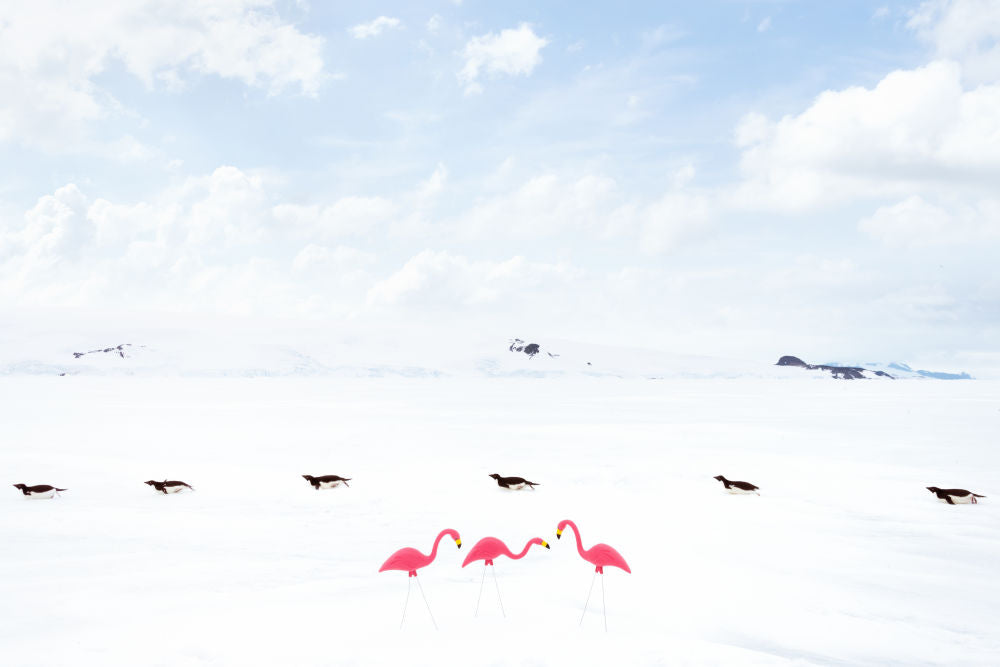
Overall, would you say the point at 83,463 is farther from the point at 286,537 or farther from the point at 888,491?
the point at 888,491

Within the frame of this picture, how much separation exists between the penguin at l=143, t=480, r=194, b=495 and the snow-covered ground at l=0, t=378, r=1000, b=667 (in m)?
0.23

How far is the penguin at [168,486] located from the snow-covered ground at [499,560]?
0.23 meters

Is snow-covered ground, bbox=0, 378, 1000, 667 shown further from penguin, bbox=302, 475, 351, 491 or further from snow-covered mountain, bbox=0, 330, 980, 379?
snow-covered mountain, bbox=0, 330, 980, 379

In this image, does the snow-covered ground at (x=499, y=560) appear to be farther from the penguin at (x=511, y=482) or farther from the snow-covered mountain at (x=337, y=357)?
the snow-covered mountain at (x=337, y=357)

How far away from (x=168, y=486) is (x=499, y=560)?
6.01 m

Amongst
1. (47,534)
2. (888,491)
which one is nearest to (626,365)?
(888,491)

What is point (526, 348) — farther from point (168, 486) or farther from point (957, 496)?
point (957, 496)

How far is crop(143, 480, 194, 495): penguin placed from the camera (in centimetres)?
965

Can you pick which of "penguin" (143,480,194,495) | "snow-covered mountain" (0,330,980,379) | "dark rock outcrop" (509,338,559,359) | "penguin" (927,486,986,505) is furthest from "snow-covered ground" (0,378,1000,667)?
"dark rock outcrop" (509,338,559,359)

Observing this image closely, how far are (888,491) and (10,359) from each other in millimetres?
66600

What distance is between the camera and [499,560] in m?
6.90

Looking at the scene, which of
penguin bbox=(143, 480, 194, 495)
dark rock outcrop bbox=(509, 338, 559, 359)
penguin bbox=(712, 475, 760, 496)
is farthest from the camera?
dark rock outcrop bbox=(509, 338, 559, 359)

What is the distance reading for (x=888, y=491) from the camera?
1032 cm

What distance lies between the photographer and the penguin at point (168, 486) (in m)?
9.65
